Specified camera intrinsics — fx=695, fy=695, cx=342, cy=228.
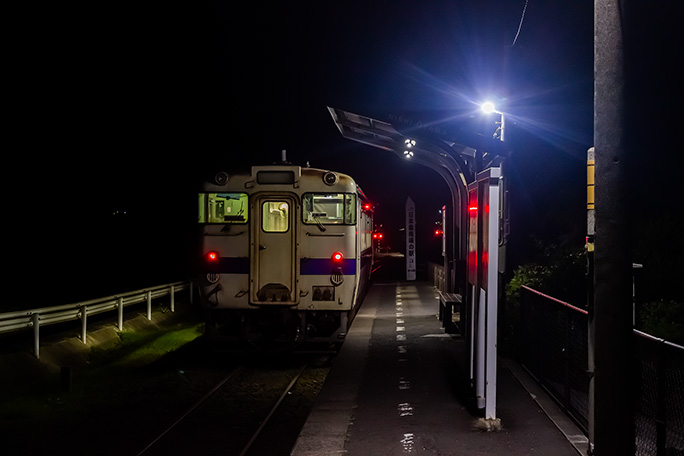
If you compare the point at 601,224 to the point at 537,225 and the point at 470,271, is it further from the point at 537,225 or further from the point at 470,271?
the point at 537,225

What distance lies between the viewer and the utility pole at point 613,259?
4641 mm

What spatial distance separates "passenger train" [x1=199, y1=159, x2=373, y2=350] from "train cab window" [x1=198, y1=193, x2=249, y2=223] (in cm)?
2

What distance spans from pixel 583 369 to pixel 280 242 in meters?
6.08

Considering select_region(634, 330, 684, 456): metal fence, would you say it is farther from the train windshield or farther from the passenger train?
the train windshield

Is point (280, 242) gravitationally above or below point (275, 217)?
below

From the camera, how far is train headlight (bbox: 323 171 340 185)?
12.0 m

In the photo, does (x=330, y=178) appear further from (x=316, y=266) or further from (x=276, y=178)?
(x=316, y=266)

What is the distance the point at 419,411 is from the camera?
802 centimetres

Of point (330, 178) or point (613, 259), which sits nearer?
point (613, 259)

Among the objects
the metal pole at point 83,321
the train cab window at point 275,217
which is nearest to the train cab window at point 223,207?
the train cab window at point 275,217

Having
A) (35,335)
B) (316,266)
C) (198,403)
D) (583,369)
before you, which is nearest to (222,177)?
(316,266)

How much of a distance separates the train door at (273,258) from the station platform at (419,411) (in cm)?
156

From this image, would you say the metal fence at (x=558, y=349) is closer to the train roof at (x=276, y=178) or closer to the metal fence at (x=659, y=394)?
the metal fence at (x=659, y=394)

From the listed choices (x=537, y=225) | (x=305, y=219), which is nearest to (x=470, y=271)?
(x=305, y=219)
